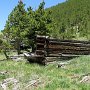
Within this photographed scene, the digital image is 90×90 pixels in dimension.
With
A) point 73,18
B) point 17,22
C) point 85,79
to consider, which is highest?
point 73,18

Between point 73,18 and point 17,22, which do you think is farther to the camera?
point 73,18

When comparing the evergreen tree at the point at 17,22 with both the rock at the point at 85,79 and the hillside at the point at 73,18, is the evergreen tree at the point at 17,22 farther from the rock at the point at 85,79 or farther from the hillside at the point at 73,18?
the hillside at the point at 73,18

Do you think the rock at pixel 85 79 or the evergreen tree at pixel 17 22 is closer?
the rock at pixel 85 79

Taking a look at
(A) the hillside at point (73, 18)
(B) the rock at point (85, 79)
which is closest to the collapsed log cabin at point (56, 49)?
(B) the rock at point (85, 79)

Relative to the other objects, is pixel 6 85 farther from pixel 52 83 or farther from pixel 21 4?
pixel 21 4

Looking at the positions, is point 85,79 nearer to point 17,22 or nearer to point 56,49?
point 56,49

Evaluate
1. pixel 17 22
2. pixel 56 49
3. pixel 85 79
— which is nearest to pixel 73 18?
pixel 17 22

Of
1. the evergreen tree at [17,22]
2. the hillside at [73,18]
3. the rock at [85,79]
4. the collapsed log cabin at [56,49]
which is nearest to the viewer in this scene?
the rock at [85,79]

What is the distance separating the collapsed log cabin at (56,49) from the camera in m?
21.6

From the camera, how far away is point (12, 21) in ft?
155

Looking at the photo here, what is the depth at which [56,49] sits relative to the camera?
72.7 ft

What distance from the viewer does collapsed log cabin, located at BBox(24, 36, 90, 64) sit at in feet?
70.7

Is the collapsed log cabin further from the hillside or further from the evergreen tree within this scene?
the hillside

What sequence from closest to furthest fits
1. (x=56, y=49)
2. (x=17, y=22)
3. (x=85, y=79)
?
1. (x=85, y=79)
2. (x=56, y=49)
3. (x=17, y=22)
